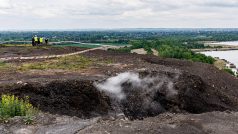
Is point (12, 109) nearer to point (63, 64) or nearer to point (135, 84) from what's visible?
point (135, 84)

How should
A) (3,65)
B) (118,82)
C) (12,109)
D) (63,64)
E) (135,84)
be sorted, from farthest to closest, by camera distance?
(63,64)
(3,65)
(135,84)
(118,82)
(12,109)

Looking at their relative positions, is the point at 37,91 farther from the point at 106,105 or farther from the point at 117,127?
the point at 117,127

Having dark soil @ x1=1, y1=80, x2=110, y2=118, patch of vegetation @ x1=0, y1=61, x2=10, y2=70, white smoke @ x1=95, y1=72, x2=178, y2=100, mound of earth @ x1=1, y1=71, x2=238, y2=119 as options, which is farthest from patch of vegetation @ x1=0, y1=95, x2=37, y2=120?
patch of vegetation @ x1=0, y1=61, x2=10, y2=70

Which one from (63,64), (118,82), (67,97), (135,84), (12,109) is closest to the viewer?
(12,109)

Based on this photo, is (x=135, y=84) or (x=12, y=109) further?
(x=135, y=84)

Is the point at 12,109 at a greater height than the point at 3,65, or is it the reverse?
the point at 12,109

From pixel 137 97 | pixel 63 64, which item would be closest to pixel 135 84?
pixel 137 97

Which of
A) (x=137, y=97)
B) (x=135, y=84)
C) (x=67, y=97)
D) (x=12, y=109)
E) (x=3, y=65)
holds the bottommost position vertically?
(x=137, y=97)

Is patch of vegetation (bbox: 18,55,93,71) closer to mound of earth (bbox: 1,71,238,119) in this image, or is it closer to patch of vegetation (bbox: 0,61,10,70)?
patch of vegetation (bbox: 0,61,10,70)
